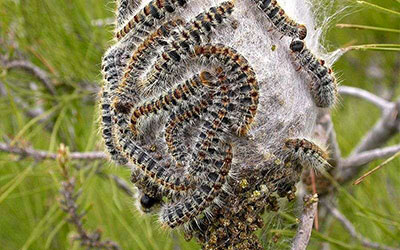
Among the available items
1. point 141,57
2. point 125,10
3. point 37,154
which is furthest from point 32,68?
point 141,57

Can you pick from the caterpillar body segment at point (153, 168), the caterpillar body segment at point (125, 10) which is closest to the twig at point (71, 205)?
the caterpillar body segment at point (153, 168)

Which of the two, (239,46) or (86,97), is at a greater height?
(239,46)

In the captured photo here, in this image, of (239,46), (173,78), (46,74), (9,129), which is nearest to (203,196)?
(173,78)

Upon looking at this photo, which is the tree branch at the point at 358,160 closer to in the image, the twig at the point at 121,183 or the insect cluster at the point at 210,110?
the insect cluster at the point at 210,110

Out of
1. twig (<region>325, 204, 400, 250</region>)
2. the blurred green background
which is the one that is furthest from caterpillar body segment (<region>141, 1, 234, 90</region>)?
twig (<region>325, 204, 400, 250</region>)

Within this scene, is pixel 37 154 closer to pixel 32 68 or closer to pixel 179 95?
pixel 32 68

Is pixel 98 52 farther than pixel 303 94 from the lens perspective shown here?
Yes

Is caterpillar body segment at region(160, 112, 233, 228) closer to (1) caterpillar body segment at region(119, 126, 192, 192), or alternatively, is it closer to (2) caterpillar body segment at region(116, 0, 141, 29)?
(1) caterpillar body segment at region(119, 126, 192, 192)

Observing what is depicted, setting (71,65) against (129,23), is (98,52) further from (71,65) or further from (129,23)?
(129,23)
